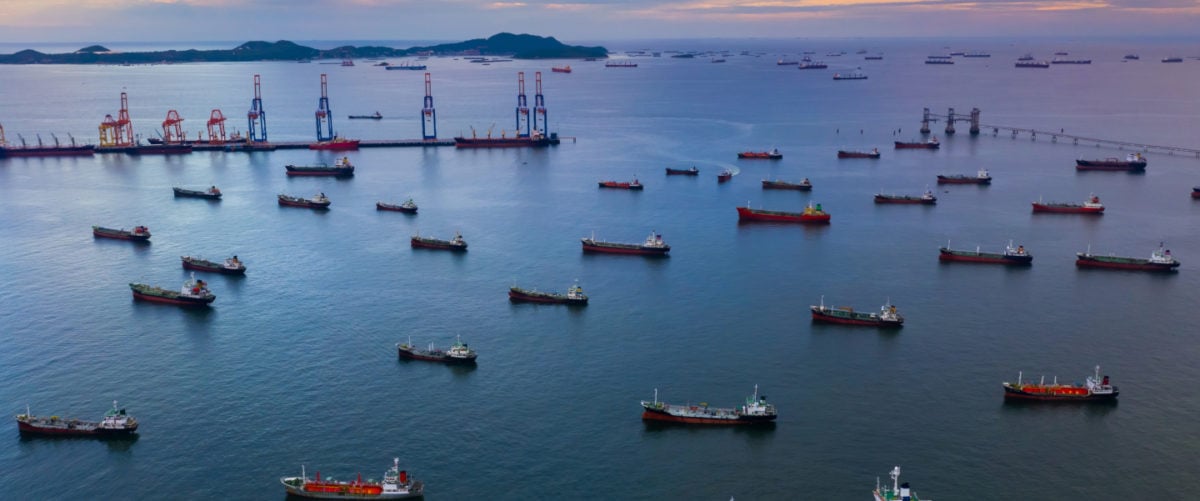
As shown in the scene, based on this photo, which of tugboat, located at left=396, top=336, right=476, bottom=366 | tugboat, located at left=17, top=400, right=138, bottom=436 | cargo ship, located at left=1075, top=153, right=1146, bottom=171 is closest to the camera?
tugboat, located at left=17, top=400, right=138, bottom=436

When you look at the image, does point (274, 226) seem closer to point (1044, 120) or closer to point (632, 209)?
point (632, 209)

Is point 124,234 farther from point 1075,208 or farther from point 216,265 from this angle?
point 1075,208

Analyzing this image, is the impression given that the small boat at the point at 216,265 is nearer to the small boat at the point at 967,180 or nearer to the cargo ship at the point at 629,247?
the cargo ship at the point at 629,247

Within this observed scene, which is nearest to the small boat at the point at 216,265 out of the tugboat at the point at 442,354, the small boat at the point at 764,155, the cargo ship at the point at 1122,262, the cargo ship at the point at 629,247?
the tugboat at the point at 442,354

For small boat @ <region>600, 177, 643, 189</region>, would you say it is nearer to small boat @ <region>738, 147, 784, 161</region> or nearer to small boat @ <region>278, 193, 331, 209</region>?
small boat @ <region>738, 147, 784, 161</region>

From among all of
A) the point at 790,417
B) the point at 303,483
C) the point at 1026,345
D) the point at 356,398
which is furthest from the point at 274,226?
the point at 1026,345

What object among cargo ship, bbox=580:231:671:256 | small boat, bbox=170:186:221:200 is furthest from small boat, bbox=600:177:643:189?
small boat, bbox=170:186:221:200
